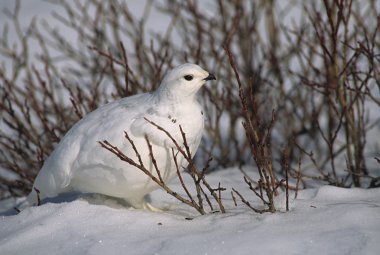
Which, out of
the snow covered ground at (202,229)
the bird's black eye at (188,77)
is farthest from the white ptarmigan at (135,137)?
the snow covered ground at (202,229)

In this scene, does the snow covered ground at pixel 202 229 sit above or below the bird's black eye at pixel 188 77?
below

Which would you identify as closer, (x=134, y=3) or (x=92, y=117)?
(x=92, y=117)

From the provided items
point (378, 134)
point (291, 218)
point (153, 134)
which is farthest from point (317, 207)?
point (378, 134)

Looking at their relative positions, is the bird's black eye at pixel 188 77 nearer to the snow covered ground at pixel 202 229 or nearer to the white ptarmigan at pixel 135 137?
the white ptarmigan at pixel 135 137

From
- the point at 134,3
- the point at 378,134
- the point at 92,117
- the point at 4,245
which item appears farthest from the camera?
the point at 134,3

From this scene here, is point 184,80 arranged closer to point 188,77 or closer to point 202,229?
point 188,77

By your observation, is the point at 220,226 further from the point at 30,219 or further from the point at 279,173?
the point at 279,173

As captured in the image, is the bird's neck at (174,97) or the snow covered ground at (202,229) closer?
the snow covered ground at (202,229)

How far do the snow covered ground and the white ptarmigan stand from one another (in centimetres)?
14

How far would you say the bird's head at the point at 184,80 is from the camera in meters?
2.68

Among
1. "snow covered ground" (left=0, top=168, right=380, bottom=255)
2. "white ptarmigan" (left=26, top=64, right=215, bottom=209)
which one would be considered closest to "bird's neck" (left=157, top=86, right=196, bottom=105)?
"white ptarmigan" (left=26, top=64, right=215, bottom=209)

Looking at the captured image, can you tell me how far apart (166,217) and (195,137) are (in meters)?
0.40

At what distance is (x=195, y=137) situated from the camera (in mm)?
2734

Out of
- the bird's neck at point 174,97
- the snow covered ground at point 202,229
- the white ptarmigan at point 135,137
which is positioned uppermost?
the bird's neck at point 174,97
